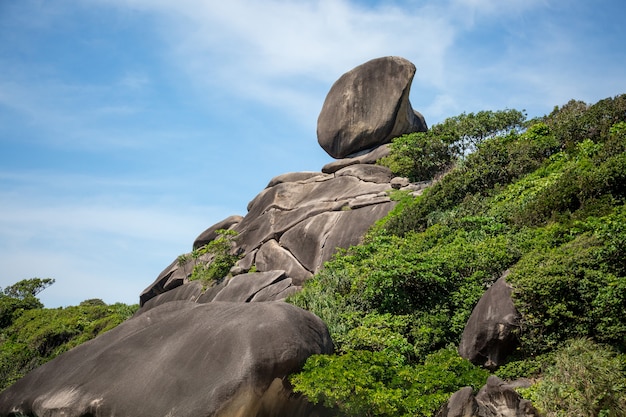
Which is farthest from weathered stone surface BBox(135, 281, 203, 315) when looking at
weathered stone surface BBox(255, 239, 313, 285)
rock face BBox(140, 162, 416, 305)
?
weathered stone surface BBox(255, 239, 313, 285)

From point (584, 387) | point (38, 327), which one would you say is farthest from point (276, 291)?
point (38, 327)

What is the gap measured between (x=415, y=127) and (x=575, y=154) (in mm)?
14547

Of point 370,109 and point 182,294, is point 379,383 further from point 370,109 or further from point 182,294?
point 370,109

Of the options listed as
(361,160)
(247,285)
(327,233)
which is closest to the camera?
(247,285)

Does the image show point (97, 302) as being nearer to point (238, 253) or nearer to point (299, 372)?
point (238, 253)

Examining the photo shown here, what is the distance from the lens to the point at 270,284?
2495cm

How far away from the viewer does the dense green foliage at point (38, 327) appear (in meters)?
28.1

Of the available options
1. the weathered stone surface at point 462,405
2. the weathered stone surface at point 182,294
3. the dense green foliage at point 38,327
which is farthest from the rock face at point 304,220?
the weathered stone surface at point 462,405

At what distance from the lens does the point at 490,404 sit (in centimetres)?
A: 1119

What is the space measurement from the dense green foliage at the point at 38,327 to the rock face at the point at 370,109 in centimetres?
1676

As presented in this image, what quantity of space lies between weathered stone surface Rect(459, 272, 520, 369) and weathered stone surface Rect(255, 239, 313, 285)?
12620mm

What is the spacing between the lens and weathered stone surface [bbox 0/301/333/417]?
1161cm

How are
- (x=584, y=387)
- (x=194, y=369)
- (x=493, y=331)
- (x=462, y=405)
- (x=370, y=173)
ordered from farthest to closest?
1. (x=370, y=173)
2. (x=493, y=331)
3. (x=194, y=369)
4. (x=462, y=405)
5. (x=584, y=387)

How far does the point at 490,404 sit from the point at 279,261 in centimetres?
1701
